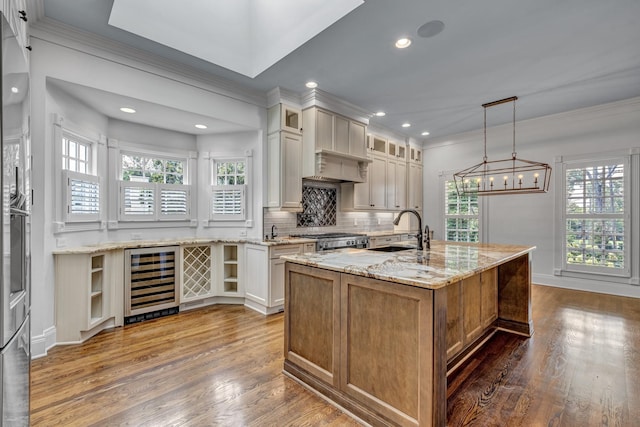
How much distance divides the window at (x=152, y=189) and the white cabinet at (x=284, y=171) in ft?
4.29

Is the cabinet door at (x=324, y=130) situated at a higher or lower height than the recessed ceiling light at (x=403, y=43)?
lower

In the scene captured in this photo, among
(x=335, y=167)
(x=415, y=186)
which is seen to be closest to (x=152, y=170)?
(x=335, y=167)

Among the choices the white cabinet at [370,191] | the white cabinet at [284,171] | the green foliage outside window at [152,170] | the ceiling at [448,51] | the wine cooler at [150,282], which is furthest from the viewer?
the white cabinet at [370,191]

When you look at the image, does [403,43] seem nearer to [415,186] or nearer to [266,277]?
[266,277]

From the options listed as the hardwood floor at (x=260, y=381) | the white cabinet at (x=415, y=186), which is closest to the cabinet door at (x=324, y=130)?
the hardwood floor at (x=260, y=381)

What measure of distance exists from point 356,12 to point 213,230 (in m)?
3.30

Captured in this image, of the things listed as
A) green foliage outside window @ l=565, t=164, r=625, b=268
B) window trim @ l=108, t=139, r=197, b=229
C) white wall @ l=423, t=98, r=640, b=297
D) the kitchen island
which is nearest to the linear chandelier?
white wall @ l=423, t=98, r=640, b=297

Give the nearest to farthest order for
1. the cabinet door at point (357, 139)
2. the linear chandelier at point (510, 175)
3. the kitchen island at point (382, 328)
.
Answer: the kitchen island at point (382, 328)
the cabinet door at point (357, 139)
the linear chandelier at point (510, 175)

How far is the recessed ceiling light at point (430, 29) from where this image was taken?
2646 mm

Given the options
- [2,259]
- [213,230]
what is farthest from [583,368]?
[213,230]

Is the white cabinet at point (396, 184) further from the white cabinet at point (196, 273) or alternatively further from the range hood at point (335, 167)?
the white cabinet at point (196, 273)

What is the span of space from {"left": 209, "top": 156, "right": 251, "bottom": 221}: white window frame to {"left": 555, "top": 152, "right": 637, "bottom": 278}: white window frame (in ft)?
16.7

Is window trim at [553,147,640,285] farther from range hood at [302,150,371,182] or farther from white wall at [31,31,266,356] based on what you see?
white wall at [31,31,266,356]

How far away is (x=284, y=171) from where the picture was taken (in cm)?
409
